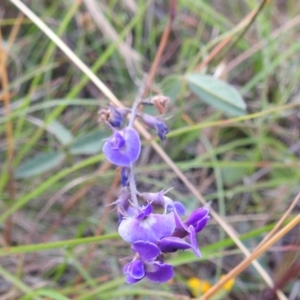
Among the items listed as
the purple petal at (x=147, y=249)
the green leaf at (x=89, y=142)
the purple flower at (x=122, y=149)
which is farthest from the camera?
the green leaf at (x=89, y=142)

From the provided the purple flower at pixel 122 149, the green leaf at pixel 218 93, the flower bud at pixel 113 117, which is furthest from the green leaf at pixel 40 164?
the purple flower at pixel 122 149

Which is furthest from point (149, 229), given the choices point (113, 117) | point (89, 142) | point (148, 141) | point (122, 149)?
point (89, 142)

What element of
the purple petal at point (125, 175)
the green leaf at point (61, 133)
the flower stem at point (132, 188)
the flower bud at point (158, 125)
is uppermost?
the flower stem at point (132, 188)

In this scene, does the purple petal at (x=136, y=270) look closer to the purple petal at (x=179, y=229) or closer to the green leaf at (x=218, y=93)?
the purple petal at (x=179, y=229)

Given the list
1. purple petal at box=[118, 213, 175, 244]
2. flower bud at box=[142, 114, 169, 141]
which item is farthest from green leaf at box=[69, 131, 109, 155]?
purple petal at box=[118, 213, 175, 244]

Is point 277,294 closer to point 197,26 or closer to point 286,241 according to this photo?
point 286,241

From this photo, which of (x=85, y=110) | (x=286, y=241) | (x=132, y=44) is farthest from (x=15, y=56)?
(x=286, y=241)
